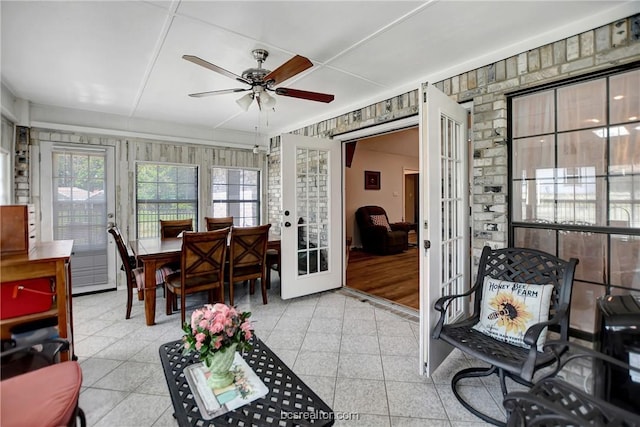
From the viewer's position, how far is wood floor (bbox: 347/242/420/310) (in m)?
3.82

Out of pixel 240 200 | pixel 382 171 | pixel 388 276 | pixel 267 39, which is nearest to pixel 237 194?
pixel 240 200

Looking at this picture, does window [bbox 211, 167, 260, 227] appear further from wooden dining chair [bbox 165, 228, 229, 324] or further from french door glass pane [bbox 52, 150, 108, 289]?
wooden dining chair [bbox 165, 228, 229, 324]

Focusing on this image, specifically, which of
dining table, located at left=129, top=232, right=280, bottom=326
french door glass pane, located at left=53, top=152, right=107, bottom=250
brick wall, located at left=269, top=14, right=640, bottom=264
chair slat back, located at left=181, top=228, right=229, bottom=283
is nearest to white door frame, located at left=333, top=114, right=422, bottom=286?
brick wall, located at left=269, top=14, right=640, bottom=264

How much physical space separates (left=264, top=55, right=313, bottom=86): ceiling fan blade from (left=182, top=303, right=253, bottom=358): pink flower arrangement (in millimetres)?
1628

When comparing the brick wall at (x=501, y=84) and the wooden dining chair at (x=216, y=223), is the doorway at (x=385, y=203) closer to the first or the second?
the brick wall at (x=501, y=84)

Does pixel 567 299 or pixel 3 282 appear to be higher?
pixel 3 282

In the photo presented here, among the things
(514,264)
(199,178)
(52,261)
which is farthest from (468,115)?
(199,178)

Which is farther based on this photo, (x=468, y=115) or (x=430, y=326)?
(x=468, y=115)

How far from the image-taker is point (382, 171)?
7707 millimetres

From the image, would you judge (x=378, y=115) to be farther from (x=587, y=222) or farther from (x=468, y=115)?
(x=587, y=222)

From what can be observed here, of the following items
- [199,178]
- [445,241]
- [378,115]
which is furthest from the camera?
[199,178]

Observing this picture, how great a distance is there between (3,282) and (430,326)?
227 centimetres

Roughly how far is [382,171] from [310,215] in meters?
4.44

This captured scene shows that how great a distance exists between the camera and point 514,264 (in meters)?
2.03
